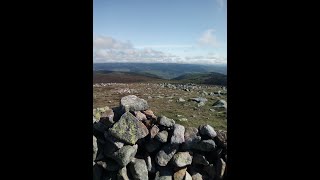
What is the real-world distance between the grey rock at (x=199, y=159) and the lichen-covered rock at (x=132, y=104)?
1.08 meters

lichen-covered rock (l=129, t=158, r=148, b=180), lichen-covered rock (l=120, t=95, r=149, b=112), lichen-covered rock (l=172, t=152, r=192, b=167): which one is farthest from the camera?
lichen-covered rock (l=120, t=95, r=149, b=112)

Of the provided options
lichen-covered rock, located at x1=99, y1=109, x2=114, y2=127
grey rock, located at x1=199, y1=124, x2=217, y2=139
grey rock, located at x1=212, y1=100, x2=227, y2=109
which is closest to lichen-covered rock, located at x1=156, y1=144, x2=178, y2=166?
grey rock, located at x1=199, y1=124, x2=217, y2=139

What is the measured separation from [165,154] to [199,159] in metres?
0.51

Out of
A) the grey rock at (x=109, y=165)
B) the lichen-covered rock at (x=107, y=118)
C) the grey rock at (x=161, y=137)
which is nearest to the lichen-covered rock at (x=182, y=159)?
the grey rock at (x=161, y=137)

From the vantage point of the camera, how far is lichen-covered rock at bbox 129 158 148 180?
415 centimetres

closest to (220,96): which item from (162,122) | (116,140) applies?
(162,122)

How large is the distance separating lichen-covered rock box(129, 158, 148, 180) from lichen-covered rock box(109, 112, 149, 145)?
0.29 metres

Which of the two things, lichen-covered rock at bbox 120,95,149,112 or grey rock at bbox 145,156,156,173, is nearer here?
grey rock at bbox 145,156,156,173

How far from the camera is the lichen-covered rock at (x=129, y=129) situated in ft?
13.7

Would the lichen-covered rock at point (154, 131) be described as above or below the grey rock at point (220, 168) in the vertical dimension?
above

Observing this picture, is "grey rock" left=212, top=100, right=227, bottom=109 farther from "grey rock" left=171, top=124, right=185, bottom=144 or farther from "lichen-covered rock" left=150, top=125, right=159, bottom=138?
"lichen-covered rock" left=150, top=125, right=159, bottom=138

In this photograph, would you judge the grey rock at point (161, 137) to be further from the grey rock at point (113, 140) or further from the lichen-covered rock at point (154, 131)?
the grey rock at point (113, 140)
